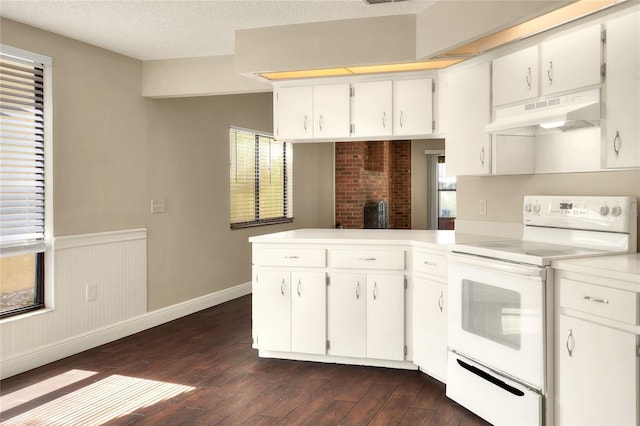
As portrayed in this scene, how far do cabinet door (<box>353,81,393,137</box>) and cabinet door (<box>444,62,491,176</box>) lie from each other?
49 cm

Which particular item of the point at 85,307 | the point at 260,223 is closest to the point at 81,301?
the point at 85,307

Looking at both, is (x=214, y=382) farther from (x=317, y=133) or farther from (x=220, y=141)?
(x=220, y=141)

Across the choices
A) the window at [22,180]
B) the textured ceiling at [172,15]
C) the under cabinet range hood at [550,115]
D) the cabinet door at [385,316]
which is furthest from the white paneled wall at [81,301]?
the under cabinet range hood at [550,115]

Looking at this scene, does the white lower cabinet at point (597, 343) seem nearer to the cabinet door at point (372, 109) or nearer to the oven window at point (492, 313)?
the oven window at point (492, 313)

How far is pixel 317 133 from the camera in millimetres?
4270

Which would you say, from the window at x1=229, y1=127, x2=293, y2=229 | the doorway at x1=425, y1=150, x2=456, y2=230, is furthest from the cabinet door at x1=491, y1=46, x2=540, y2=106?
the doorway at x1=425, y1=150, x2=456, y2=230

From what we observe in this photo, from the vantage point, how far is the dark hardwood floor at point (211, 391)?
2936 millimetres

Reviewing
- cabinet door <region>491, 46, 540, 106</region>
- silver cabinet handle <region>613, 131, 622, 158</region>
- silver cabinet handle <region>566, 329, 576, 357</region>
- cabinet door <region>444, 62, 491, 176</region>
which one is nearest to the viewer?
silver cabinet handle <region>566, 329, 576, 357</region>

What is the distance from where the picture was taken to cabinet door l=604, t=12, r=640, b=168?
2.59 metres

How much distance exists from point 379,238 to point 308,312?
0.74m

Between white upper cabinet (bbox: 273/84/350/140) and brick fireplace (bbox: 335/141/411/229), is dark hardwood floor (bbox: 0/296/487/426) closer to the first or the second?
white upper cabinet (bbox: 273/84/350/140)

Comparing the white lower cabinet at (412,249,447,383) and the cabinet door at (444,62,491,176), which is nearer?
the white lower cabinet at (412,249,447,383)

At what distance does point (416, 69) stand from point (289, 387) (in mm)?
2429

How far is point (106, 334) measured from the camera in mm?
4465
